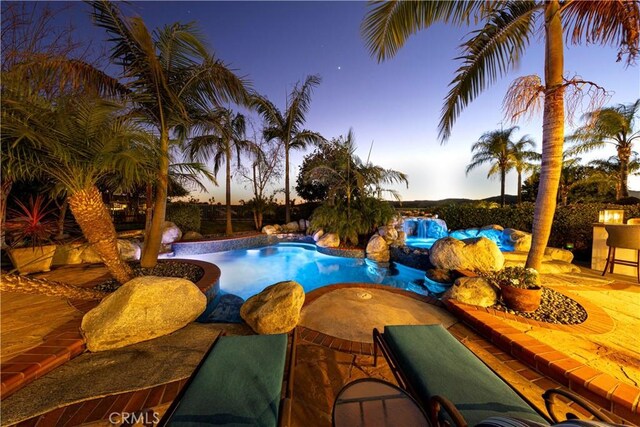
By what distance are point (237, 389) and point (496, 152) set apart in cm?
2273

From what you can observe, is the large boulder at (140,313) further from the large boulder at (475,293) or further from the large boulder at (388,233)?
the large boulder at (388,233)

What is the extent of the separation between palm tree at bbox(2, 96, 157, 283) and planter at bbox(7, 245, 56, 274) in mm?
2285

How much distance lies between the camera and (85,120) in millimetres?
3021

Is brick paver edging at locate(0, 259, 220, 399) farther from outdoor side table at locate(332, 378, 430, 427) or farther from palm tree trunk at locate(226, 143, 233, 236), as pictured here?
palm tree trunk at locate(226, 143, 233, 236)

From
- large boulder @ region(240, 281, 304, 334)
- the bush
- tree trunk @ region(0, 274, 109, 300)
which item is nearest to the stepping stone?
large boulder @ region(240, 281, 304, 334)

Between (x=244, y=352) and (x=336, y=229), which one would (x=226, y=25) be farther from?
(x=244, y=352)

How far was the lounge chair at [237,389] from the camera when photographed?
1.36m

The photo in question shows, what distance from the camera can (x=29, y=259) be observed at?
4750 mm

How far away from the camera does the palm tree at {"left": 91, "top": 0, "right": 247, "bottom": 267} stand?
4078mm

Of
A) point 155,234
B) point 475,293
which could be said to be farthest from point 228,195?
point 475,293

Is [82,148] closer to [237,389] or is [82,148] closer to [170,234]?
[237,389]

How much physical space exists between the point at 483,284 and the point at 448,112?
328cm

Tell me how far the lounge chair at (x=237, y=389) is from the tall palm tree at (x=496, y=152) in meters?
20.9

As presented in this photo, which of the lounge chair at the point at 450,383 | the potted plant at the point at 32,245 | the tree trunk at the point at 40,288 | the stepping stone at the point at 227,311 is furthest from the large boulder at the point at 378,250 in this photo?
the potted plant at the point at 32,245
